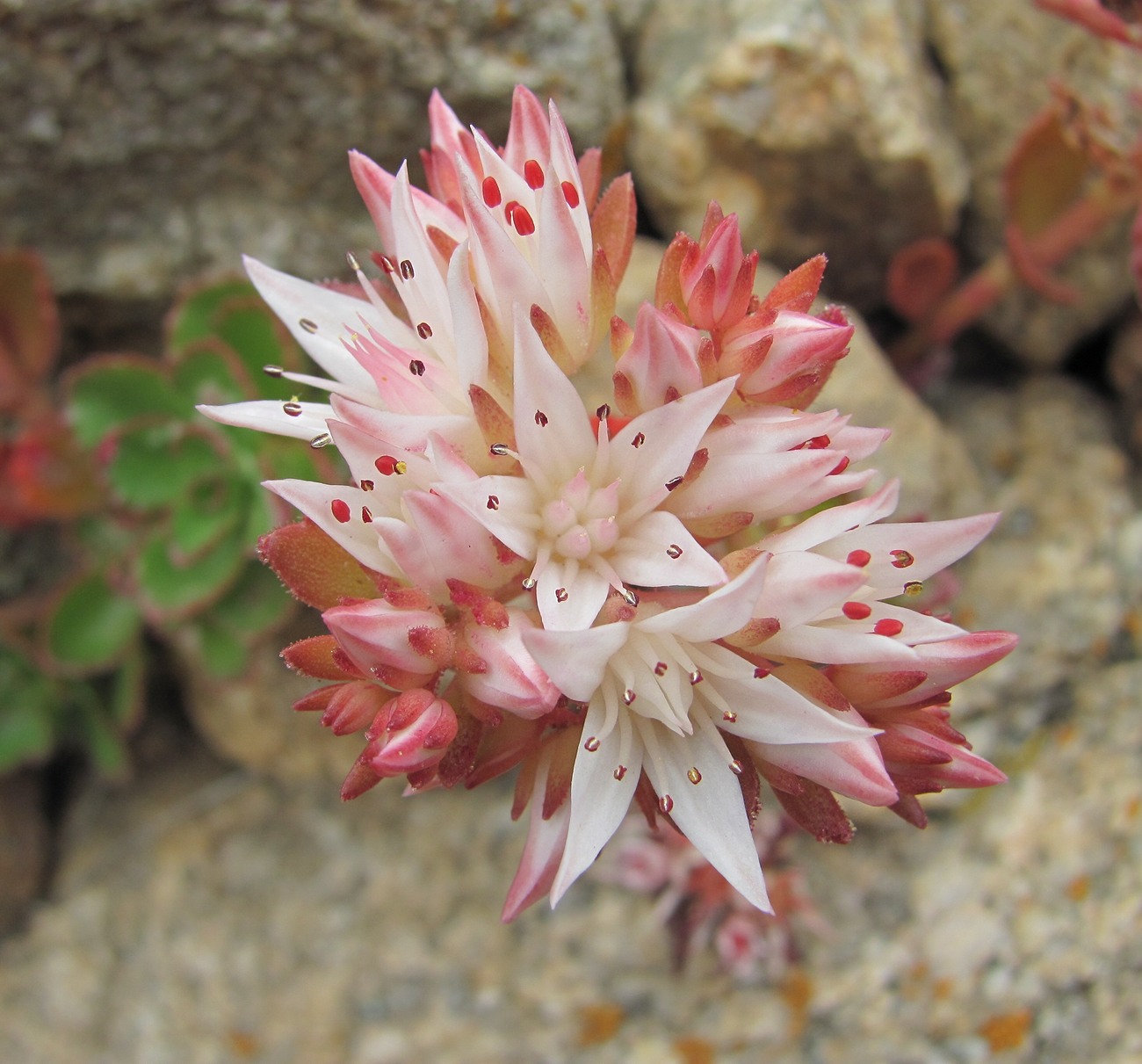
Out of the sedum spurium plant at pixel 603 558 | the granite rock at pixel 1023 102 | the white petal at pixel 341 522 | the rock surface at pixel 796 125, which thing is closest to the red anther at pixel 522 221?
the sedum spurium plant at pixel 603 558

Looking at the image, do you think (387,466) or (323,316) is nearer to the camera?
(387,466)

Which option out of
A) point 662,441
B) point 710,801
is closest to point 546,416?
point 662,441

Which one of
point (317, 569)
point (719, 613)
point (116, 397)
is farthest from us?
point (116, 397)

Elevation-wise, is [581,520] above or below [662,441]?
below

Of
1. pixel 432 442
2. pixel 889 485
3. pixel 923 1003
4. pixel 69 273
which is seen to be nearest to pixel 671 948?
pixel 923 1003

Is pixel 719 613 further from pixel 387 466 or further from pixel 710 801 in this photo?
pixel 387 466

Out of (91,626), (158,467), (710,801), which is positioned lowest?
(91,626)
